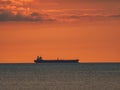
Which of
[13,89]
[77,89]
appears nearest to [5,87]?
[13,89]

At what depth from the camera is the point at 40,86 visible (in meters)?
124

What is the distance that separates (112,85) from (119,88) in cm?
815

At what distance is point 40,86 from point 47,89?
783 cm

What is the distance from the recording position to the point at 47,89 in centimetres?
11600

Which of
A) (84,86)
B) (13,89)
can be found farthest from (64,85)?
(13,89)

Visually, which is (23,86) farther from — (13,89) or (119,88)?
(119,88)

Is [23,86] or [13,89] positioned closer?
[13,89]

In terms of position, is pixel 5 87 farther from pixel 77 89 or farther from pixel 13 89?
pixel 77 89

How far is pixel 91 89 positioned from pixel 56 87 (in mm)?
8426

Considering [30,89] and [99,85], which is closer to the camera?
[30,89]

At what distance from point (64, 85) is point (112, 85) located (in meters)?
9.29

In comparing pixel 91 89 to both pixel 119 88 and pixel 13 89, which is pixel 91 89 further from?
pixel 13 89

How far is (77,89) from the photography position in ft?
376

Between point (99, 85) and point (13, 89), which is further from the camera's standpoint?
point (99, 85)
